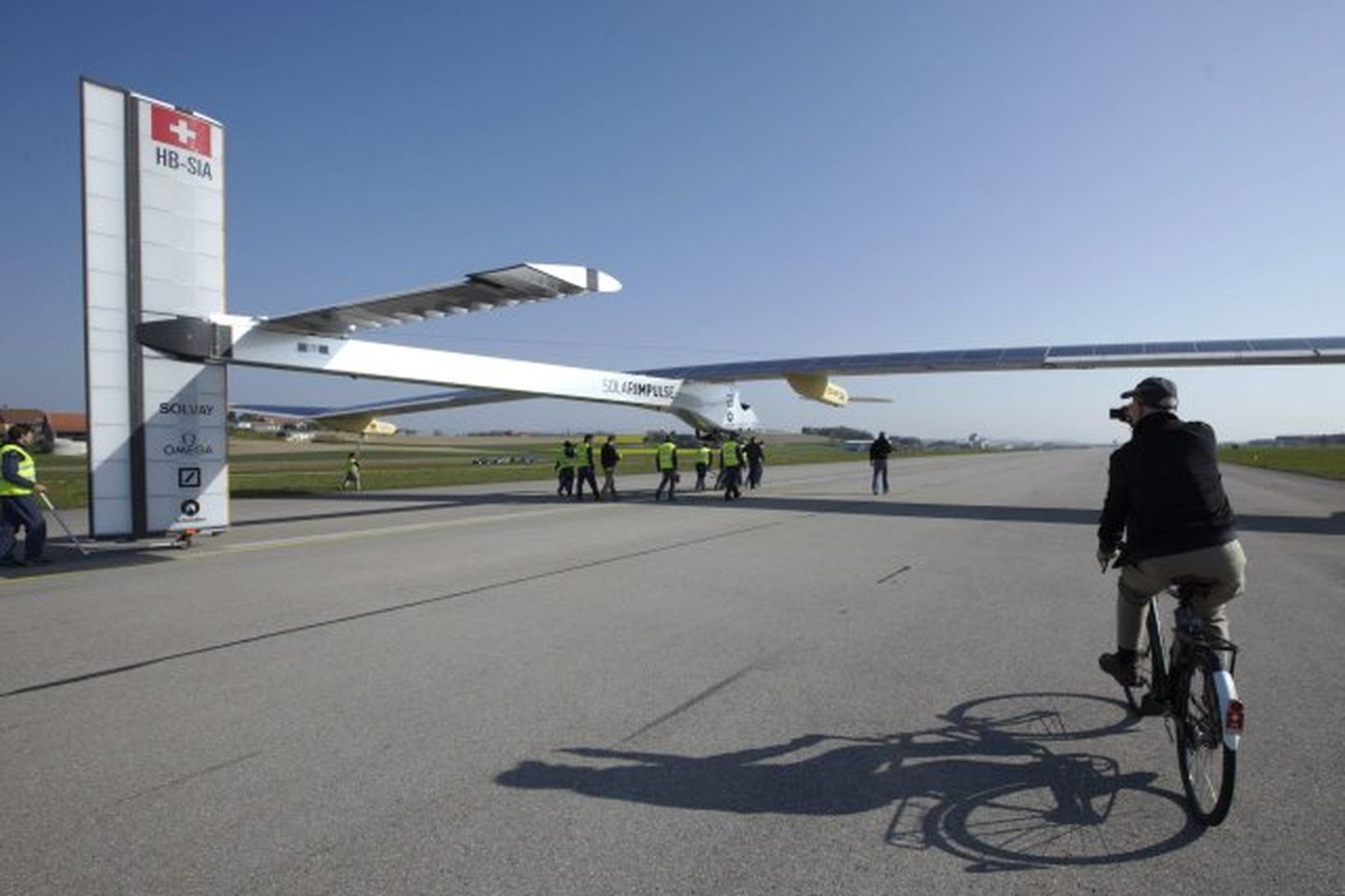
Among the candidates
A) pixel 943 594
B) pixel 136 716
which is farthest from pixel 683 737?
pixel 943 594

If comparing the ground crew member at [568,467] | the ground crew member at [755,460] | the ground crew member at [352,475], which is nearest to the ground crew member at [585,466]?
the ground crew member at [568,467]

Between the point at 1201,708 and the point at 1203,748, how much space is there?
0.54 feet

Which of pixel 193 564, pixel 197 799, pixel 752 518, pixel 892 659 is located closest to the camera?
pixel 197 799

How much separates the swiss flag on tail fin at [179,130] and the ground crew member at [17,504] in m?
4.45

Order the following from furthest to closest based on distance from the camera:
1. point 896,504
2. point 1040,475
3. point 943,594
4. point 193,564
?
1. point 1040,475
2. point 896,504
3. point 193,564
4. point 943,594

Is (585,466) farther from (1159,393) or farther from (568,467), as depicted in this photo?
(1159,393)

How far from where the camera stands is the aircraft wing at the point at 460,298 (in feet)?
35.0

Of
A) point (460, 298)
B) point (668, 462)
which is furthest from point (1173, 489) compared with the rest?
point (668, 462)

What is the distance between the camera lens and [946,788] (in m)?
3.55

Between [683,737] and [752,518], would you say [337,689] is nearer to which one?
[683,737]

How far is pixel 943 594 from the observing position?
26.5 feet

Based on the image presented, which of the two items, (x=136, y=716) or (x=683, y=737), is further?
(x=136, y=716)

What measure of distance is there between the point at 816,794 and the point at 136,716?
382cm

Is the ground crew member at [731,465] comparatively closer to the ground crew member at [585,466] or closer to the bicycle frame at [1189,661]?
the ground crew member at [585,466]
